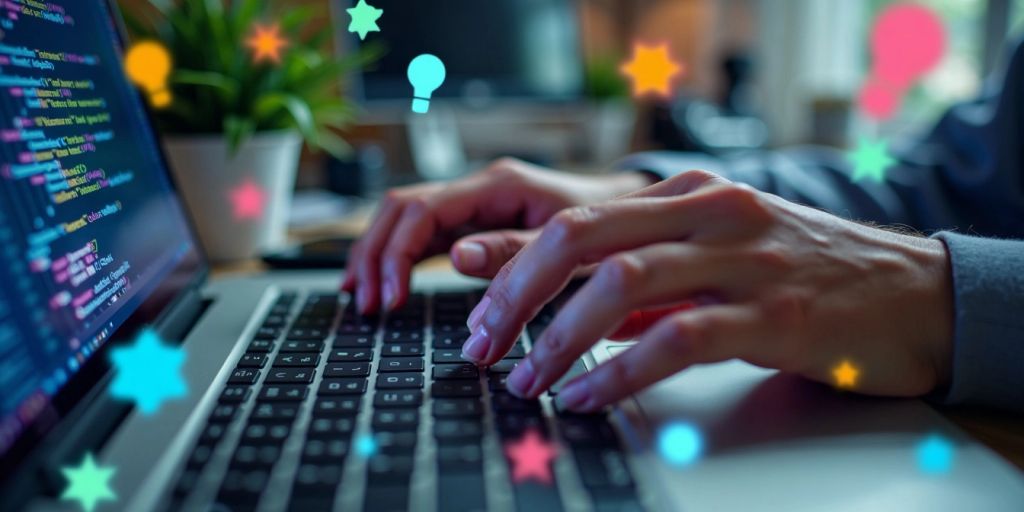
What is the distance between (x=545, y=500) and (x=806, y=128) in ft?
6.17

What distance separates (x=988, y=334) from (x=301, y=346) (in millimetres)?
411

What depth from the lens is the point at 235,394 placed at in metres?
0.37

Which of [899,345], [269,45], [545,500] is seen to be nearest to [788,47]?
[269,45]

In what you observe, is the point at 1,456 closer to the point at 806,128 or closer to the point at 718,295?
the point at 718,295

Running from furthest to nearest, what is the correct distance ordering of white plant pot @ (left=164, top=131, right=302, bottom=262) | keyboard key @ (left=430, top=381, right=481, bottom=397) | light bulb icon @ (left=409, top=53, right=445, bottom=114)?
light bulb icon @ (left=409, top=53, right=445, bottom=114)
white plant pot @ (left=164, top=131, right=302, bottom=262)
keyboard key @ (left=430, top=381, right=481, bottom=397)

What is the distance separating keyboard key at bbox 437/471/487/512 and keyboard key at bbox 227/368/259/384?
161 millimetres

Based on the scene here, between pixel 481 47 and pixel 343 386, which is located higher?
pixel 481 47

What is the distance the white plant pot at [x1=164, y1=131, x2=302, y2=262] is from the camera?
29.2 inches
